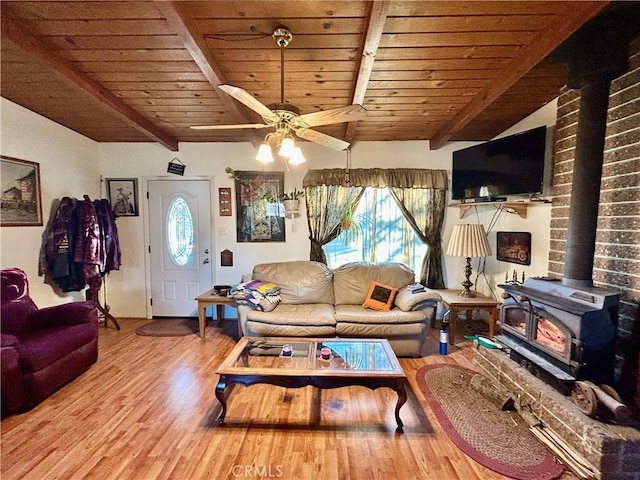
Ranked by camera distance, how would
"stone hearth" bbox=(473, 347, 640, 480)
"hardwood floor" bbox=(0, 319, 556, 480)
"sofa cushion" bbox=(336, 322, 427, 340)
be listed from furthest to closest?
"sofa cushion" bbox=(336, 322, 427, 340) → "hardwood floor" bbox=(0, 319, 556, 480) → "stone hearth" bbox=(473, 347, 640, 480)

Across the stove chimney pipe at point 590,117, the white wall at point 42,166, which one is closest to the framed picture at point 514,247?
the stove chimney pipe at point 590,117

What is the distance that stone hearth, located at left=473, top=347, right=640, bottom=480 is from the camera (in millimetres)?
1671

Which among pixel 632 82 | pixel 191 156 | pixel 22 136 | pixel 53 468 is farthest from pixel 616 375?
pixel 22 136

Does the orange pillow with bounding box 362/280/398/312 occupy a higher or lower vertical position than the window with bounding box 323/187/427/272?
lower

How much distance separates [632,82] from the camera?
221cm

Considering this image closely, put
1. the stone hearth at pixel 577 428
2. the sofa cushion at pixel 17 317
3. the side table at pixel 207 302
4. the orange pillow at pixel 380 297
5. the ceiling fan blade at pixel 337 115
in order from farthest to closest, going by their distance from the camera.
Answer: the side table at pixel 207 302 → the orange pillow at pixel 380 297 → the sofa cushion at pixel 17 317 → the ceiling fan blade at pixel 337 115 → the stone hearth at pixel 577 428

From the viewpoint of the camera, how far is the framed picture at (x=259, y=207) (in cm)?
438

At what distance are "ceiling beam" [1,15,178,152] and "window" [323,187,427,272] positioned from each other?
2701 millimetres

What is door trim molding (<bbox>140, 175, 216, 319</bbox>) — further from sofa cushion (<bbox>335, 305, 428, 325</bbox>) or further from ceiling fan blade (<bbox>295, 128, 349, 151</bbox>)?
ceiling fan blade (<bbox>295, 128, 349, 151</bbox>)

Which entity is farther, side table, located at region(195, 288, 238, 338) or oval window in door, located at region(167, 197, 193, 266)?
oval window in door, located at region(167, 197, 193, 266)

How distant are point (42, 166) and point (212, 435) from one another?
3471mm

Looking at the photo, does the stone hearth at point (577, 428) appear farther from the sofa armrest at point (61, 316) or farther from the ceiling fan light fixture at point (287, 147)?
the sofa armrest at point (61, 316)

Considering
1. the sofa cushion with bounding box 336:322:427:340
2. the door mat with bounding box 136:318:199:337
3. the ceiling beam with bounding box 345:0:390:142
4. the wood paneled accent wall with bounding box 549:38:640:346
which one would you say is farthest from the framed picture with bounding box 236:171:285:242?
the wood paneled accent wall with bounding box 549:38:640:346

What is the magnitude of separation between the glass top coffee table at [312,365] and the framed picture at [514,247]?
2.10 metres
